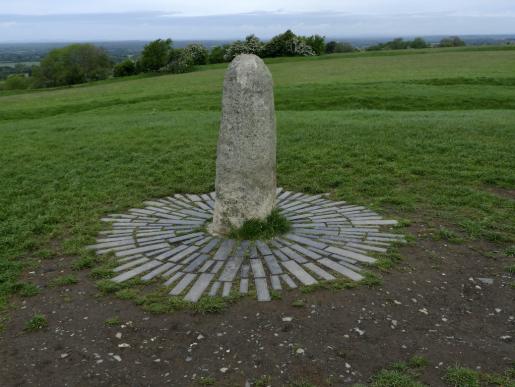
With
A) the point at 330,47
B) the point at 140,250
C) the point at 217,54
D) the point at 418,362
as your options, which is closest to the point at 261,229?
the point at 140,250

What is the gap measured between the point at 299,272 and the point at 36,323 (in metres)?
2.71

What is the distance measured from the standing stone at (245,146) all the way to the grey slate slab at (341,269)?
4.03ft

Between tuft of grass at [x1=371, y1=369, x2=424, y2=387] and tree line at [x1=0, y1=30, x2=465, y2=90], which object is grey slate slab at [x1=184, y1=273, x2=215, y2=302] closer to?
tuft of grass at [x1=371, y1=369, x2=424, y2=387]

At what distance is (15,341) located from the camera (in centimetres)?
438

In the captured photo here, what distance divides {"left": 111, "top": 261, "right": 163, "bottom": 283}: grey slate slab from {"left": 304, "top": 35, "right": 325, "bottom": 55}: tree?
54891 millimetres

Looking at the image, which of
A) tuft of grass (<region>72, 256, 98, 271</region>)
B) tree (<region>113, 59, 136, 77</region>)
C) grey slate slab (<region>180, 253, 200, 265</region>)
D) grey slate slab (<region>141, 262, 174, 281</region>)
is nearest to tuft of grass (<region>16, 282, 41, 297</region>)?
tuft of grass (<region>72, 256, 98, 271</region>)

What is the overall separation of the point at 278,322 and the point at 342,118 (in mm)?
10089

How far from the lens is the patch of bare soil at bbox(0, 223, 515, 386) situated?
154 inches

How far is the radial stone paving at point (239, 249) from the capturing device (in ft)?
17.2

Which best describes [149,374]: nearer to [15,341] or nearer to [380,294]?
[15,341]

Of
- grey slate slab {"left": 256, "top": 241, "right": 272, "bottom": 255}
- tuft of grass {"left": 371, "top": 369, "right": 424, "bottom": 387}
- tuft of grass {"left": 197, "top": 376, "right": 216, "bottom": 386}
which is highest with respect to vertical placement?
grey slate slab {"left": 256, "top": 241, "right": 272, "bottom": 255}

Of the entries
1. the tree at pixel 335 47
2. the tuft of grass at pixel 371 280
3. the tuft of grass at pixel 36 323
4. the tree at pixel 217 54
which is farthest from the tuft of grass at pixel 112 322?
the tree at pixel 335 47

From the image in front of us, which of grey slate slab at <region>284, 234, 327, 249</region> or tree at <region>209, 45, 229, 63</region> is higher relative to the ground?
tree at <region>209, 45, 229, 63</region>

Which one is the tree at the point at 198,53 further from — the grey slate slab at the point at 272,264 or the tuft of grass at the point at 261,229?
the grey slate slab at the point at 272,264
